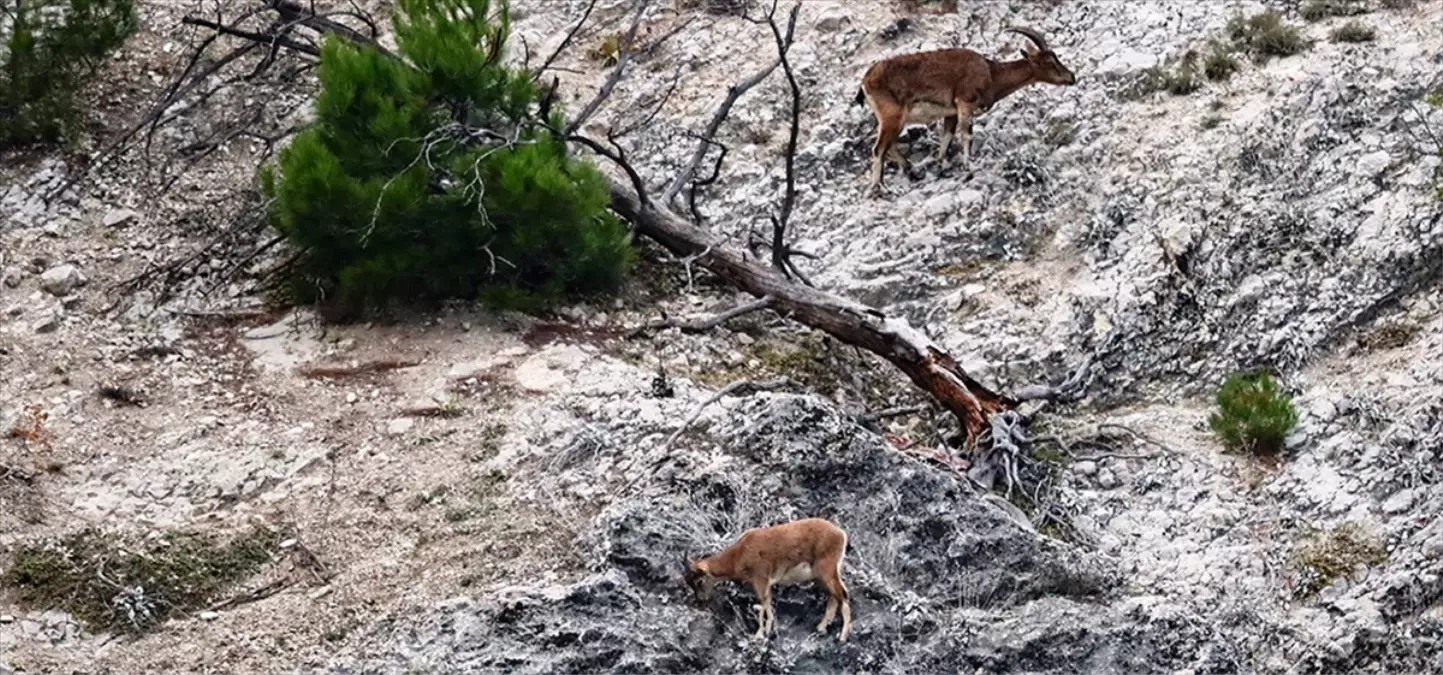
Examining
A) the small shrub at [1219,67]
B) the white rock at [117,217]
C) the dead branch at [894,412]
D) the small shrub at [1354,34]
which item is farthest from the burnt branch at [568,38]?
the small shrub at [1354,34]

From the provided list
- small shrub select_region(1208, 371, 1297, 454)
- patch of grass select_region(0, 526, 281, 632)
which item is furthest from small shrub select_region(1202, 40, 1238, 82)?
patch of grass select_region(0, 526, 281, 632)

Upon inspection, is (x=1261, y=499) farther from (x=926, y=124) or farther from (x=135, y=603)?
(x=135, y=603)

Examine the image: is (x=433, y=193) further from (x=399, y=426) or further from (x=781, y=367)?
(x=781, y=367)

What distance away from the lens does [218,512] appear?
1090 centimetres

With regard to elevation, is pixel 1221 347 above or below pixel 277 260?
below

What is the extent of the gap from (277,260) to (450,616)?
485 cm

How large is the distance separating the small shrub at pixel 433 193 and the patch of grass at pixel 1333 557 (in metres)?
4.87

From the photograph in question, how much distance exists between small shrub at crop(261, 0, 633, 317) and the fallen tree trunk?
0.51 m

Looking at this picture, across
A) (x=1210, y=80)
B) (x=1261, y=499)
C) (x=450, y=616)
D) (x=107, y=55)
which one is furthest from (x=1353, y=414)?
(x=107, y=55)

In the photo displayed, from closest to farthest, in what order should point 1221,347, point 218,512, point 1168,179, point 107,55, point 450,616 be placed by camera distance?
point 450,616 → point 218,512 → point 1221,347 → point 1168,179 → point 107,55

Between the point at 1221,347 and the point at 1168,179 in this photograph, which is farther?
the point at 1168,179

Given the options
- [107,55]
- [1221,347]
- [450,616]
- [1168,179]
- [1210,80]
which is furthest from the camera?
[107,55]

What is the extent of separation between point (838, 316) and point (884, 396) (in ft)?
1.96

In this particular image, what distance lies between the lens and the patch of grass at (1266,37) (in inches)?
576
